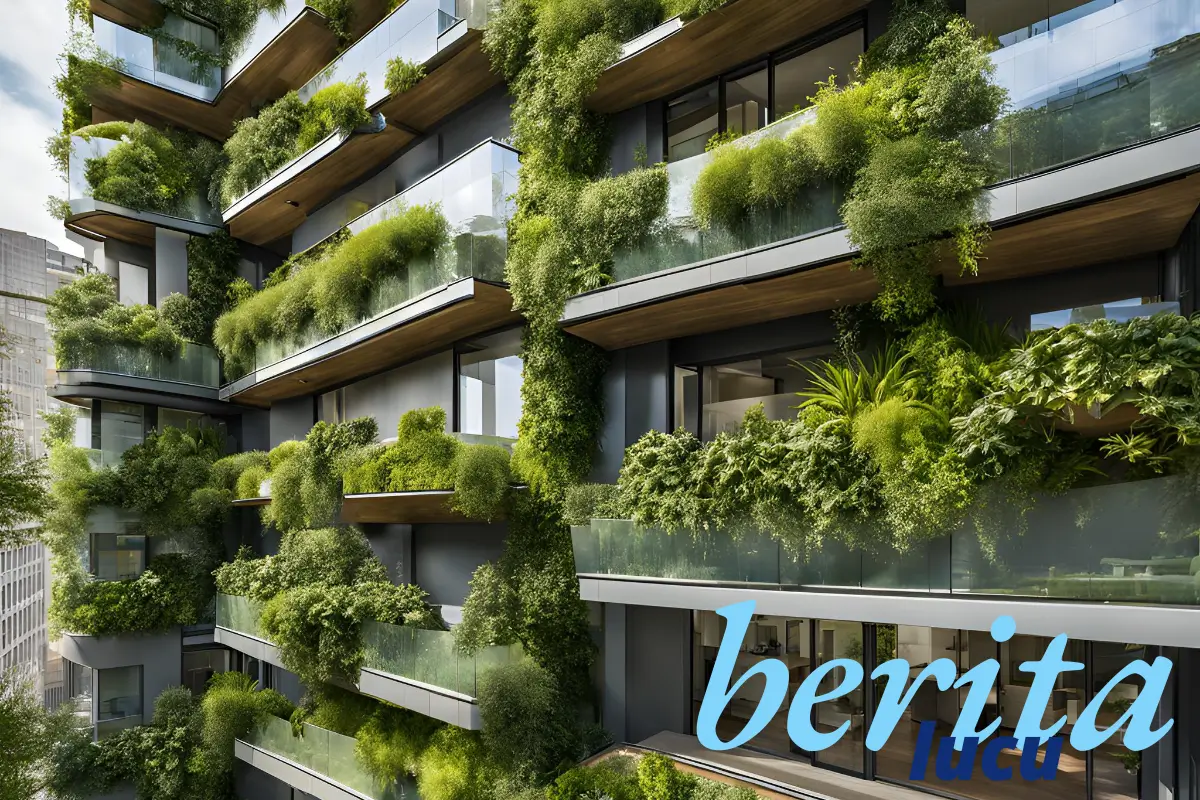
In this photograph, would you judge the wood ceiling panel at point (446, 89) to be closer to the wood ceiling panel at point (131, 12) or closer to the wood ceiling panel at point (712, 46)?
the wood ceiling panel at point (712, 46)

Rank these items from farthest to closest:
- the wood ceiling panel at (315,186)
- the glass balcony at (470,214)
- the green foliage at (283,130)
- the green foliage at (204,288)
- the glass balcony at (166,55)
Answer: the green foliage at (204,288)
the glass balcony at (166,55)
the wood ceiling panel at (315,186)
the green foliage at (283,130)
the glass balcony at (470,214)

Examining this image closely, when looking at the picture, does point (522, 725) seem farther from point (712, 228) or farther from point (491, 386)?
point (712, 228)

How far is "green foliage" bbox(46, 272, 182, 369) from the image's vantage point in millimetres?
19672

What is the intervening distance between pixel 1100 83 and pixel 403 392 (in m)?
13.4

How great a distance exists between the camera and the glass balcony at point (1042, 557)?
20.6 feet

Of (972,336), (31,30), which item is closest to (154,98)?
(31,30)

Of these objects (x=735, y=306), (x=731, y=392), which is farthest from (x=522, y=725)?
(x=735, y=306)

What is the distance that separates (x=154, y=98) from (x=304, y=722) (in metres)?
17.6

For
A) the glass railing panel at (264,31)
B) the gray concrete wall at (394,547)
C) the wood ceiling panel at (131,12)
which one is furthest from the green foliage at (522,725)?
the wood ceiling panel at (131,12)

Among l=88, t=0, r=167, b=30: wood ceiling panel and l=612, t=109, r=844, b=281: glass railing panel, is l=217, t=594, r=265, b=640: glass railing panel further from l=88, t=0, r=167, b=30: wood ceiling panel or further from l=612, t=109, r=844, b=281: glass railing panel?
l=88, t=0, r=167, b=30: wood ceiling panel

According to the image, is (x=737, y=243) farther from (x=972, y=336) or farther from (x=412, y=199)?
(x=412, y=199)

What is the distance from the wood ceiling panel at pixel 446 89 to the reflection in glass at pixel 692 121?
3986mm

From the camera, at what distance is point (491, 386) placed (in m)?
14.4

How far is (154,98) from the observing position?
21.7m
